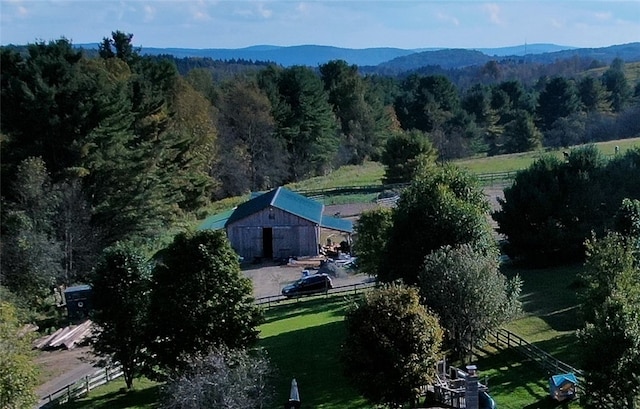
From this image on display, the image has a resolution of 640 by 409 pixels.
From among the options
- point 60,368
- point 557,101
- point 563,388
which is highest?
point 557,101

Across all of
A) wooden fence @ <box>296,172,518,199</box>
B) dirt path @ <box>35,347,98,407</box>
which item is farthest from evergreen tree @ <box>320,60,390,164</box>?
dirt path @ <box>35,347,98,407</box>

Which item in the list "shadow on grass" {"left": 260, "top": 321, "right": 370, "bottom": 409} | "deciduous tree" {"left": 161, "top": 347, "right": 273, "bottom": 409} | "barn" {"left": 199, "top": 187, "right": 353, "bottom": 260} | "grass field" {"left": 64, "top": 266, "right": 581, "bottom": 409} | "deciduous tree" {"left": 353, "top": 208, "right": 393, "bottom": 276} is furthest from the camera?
"barn" {"left": 199, "top": 187, "right": 353, "bottom": 260}

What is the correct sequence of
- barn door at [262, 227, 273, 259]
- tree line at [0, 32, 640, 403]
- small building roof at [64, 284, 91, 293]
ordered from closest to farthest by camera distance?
1. tree line at [0, 32, 640, 403]
2. small building roof at [64, 284, 91, 293]
3. barn door at [262, 227, 273, 259]

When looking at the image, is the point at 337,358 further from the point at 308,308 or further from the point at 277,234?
the point at 277,234

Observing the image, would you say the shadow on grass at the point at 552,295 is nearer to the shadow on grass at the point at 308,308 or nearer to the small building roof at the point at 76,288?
the shadow on grass at the point at 308,308

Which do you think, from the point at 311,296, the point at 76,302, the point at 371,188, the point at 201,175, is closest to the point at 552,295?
the point at 311,296

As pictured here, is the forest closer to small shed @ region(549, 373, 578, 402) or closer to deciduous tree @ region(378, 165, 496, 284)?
deciduous tree @ region(378, 165, 496, 284)
